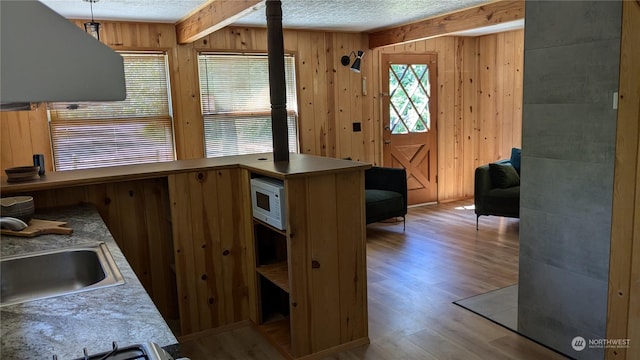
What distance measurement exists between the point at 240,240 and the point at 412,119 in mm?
3980

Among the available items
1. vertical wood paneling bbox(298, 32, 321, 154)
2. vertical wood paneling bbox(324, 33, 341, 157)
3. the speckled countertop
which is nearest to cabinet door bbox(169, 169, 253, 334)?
the speckled countertop

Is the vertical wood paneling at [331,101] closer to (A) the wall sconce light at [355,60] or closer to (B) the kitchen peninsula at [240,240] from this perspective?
(A) the wall sconce light at [355,60]

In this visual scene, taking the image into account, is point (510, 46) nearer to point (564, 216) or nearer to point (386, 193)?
point (386, 193)

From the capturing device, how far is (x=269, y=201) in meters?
2.77

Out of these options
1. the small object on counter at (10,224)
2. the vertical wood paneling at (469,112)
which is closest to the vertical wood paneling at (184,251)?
the small object on counter at (10,224)

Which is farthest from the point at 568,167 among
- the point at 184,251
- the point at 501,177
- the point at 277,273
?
the point at 501,177

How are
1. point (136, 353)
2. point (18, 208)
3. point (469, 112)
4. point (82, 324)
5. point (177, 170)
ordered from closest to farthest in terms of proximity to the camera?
point (136, 353)
point (82, 324)
point (18, 208)
point (177, 170)
point (469, 112)

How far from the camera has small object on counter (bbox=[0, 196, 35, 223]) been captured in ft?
7.57

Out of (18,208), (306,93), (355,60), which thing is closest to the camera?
(18,208)

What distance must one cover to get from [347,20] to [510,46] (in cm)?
273

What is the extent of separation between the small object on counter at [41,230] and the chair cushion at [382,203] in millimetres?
3251

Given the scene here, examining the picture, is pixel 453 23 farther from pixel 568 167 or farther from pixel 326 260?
pixel 326 260

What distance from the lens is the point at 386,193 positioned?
5375mm

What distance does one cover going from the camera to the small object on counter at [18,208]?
7.57ft
